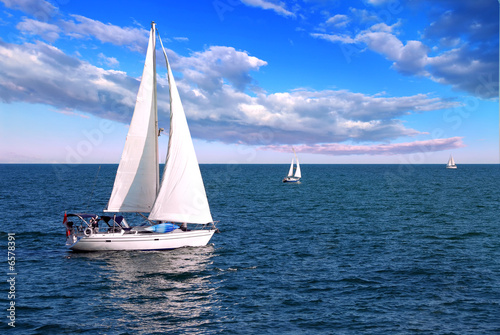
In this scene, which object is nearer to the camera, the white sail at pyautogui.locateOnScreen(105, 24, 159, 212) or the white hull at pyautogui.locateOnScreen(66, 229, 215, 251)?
the white hull at pyautogui.locateOnScreen(66, 229, 215, 251)

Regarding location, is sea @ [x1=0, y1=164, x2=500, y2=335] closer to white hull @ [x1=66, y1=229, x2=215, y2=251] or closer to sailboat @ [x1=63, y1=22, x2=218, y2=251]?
white hull @ [x1=66, y1=229, x2=215, y2=251]

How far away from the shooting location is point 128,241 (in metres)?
30.3

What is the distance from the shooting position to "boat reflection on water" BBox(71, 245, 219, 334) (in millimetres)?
18844

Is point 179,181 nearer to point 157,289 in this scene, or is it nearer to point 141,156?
point 141,156

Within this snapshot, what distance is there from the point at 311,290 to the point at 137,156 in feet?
58.1

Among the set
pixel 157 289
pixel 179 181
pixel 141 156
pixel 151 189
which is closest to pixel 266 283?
pixel 157 289

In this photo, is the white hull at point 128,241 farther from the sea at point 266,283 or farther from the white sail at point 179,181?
the white sail at point 179,181

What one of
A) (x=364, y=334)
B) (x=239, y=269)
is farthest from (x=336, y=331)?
(x=239, y=269)

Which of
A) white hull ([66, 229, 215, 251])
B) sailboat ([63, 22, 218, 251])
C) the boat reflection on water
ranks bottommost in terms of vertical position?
the boat reflection on water

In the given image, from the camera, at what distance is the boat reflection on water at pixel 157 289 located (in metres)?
18.8

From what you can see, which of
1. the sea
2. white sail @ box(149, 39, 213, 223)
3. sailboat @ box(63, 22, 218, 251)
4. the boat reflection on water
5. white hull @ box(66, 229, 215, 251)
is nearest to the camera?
the sea

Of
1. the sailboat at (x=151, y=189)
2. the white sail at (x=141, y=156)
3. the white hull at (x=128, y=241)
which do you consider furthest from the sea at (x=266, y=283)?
the white sail at (x=141, y=156)

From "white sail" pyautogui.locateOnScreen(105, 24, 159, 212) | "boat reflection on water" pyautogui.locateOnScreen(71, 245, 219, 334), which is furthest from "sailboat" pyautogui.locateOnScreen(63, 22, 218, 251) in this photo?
"boat reflection on water" pyautogui.locateOnScreen(71, 245, 219, 334)

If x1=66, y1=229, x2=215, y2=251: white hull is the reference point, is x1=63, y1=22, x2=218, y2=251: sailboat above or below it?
above
